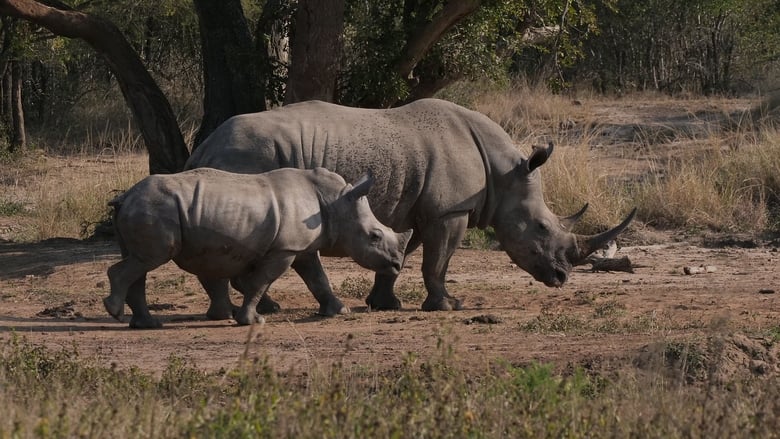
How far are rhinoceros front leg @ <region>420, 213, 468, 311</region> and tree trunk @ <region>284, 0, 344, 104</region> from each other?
2686mm

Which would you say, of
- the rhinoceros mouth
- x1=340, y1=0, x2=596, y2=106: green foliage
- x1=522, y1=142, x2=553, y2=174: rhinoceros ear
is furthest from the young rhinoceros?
x1=340, y1=0, x2=596, y2=106: green foliage

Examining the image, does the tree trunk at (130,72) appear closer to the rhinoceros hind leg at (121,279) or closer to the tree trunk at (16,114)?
the rhinoceros hind leg at (121,279)

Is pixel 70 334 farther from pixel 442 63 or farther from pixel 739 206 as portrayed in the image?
pixel 739 206

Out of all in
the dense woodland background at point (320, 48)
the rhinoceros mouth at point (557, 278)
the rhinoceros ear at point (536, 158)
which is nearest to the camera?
the rhinoceros ear at point (536, 158)

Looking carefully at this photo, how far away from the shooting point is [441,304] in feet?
37.7

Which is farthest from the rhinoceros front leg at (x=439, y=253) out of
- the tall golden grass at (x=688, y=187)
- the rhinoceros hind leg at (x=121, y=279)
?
the tall golden grass at (x=688, y=187)

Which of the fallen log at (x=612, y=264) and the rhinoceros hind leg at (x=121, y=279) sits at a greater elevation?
the rhinoceros hind leg at (x=121, y=279)

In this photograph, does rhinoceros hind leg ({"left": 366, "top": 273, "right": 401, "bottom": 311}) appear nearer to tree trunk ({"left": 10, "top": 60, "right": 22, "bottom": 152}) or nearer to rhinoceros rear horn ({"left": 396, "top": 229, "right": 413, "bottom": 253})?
rhinoceros rear horn ({"left": 396, "top": 229, "right": 413, "bottom": 253})

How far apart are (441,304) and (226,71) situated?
4565mm

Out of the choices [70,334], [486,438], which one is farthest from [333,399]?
[70,334]

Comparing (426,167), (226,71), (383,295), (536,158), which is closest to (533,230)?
(536,158)

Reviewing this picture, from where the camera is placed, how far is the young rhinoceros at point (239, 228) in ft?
31.7

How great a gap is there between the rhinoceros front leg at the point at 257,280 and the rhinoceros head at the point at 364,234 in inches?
19.8

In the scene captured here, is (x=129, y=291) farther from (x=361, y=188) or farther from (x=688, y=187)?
(x=688, y=187)
